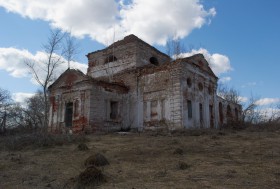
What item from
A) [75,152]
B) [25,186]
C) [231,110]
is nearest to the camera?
[25,186]

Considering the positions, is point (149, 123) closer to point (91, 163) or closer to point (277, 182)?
point (91, 163)

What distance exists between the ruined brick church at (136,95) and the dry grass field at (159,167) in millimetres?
6878

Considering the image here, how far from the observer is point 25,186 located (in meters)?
8.08

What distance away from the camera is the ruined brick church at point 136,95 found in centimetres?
2061

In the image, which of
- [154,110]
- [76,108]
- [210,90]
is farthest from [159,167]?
[210,90]

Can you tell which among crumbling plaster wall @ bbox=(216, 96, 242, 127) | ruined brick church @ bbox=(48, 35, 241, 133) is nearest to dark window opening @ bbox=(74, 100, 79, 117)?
ruined brick church @ bbox=(48, 35, 241, 133)

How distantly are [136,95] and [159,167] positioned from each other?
13.4 m

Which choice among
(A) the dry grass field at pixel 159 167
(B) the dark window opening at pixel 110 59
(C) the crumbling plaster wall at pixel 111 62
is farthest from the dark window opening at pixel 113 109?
(A) the dry grass field at pixel 159 167

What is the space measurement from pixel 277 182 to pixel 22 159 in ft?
30.1

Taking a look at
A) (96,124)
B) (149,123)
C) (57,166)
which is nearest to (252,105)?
(149,123)

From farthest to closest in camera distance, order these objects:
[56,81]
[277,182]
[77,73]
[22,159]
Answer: [56,81] < [77,73] < [22,159] < [277,182]

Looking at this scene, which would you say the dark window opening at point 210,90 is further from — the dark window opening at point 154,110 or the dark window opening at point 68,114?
the dark window opening at point 68,114

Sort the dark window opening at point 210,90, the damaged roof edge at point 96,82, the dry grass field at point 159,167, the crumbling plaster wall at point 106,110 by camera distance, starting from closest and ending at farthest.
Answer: the dry grass field at point 159,167, the crumbling plaster wall at point 106,110, the damaged roof edge at point 96,82, the dark window opening at point 210,90

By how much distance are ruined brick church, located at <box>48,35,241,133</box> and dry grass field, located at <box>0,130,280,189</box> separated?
6878 millimetres
